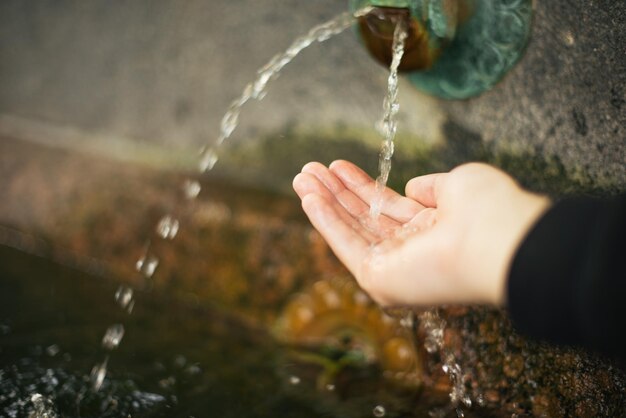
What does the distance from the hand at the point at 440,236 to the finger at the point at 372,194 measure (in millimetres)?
22

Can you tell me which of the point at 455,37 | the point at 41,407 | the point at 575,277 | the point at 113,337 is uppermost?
the point at 575,277

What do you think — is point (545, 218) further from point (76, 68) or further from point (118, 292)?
point (76, 68)

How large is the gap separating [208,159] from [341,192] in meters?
1.29

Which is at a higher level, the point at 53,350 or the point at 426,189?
the point at 426,189

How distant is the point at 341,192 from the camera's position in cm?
163

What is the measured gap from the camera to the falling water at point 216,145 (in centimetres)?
232

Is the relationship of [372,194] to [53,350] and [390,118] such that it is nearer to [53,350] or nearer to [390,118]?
[390,118]

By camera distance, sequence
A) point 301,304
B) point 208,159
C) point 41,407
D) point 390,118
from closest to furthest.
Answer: point 41,407, point 390,118, point 301,304, point 208,159

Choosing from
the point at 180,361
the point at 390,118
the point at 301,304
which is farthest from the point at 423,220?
the point at 180,361

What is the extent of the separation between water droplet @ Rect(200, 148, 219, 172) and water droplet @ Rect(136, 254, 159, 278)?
0.41 meters

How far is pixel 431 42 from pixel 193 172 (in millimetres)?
1263

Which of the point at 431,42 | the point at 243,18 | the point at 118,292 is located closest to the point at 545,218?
the point at 431,42

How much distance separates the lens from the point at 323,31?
234cm

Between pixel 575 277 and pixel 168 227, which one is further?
pixel 168 227
